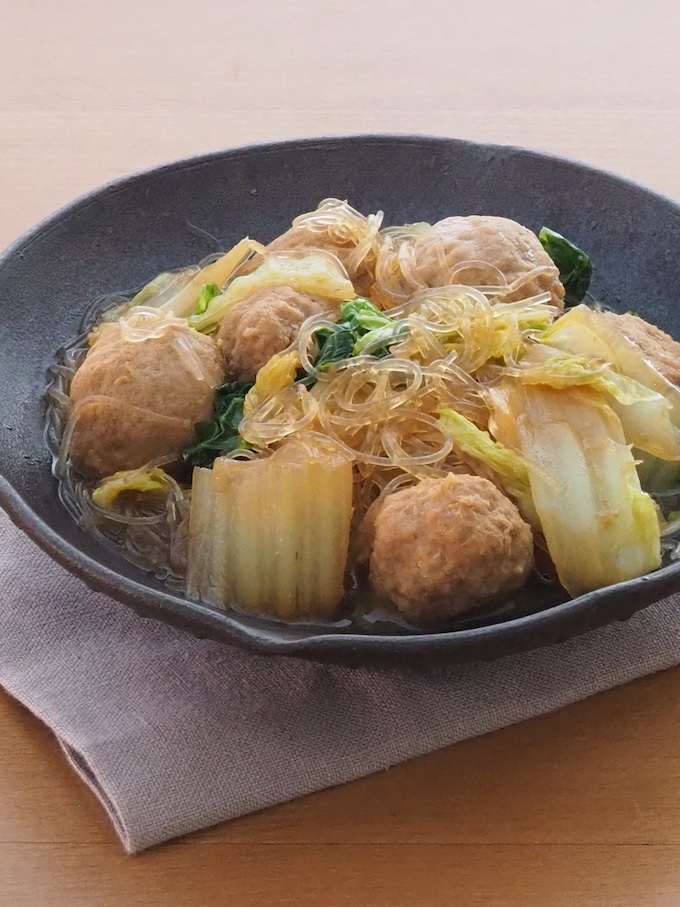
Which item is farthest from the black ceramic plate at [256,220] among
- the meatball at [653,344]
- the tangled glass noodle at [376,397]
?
the meatball at [653,344]

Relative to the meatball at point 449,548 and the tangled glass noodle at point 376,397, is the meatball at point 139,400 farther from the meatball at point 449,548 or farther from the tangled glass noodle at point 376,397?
the meatball at point 449,548

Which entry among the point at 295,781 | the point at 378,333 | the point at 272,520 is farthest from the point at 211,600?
the point at 378,333

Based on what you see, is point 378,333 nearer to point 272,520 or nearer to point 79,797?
point 272,520

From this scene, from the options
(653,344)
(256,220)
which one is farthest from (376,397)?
(256,220)

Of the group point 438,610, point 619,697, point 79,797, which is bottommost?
point 79,797

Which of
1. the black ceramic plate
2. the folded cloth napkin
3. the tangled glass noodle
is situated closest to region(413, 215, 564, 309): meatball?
the tangled glass noodle

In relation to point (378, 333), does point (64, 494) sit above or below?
below

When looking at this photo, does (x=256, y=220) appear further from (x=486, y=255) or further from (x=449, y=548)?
(x=449, y=548)

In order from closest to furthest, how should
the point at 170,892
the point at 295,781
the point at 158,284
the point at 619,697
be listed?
the point at 170,892, the point at 295,781, the point at 619,697, the point at 158,284
